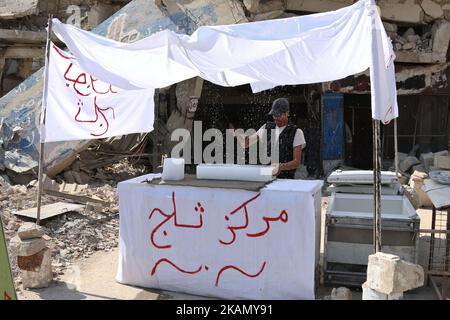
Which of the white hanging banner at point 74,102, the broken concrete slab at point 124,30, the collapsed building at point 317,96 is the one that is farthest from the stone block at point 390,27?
the white hanging banner at point 74,102

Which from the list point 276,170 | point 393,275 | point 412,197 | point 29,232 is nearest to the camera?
point 393,275

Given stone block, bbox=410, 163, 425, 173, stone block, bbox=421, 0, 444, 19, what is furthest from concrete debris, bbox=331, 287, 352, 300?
stone block, bbox=421, 0, 444, 19

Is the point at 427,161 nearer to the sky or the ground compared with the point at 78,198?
nearer to the sky

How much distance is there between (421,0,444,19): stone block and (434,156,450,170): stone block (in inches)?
131

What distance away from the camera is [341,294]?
3635 millimetres

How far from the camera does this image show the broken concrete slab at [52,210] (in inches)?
225

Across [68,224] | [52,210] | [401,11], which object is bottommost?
[68,224]

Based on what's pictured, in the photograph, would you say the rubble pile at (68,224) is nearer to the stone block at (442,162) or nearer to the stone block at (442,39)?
the stone block at (442,162)

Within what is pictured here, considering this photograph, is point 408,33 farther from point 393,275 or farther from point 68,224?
point 393,275

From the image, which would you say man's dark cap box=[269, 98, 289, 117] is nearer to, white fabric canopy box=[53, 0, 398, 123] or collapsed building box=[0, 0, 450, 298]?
white fabric canopy box=[53, 0, 398, 123]

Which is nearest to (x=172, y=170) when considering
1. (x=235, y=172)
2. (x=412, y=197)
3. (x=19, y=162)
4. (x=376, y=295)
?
(x=235, y=172)

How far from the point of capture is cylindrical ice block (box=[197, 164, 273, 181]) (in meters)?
3.95

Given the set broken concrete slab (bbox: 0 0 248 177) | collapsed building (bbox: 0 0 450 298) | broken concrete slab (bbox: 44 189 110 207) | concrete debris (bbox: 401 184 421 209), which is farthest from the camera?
collapsed building (bbox: 0 0 450 298)

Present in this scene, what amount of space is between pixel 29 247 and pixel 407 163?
8144mm
